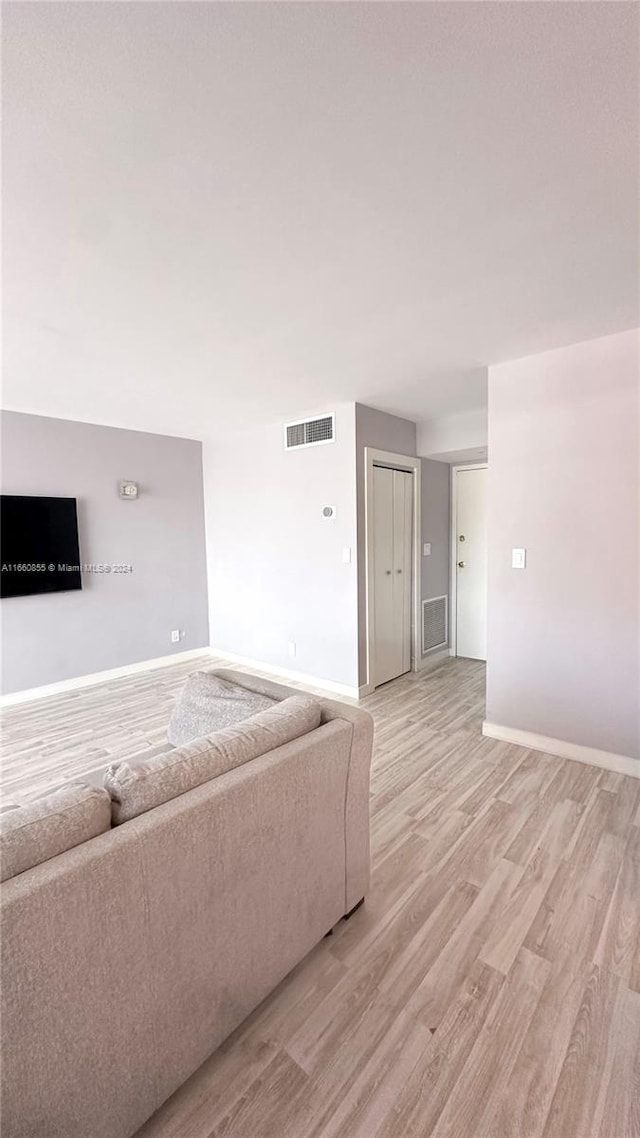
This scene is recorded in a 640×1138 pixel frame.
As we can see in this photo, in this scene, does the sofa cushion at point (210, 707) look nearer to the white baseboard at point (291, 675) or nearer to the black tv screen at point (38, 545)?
the white baseboard at point (291, 675)

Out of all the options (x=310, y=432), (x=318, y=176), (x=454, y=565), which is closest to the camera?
(x=318, y=176)

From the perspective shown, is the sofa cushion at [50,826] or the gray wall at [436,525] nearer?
the sofa cushion at [50,826]

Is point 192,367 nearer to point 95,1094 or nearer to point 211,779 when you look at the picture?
point 211,779

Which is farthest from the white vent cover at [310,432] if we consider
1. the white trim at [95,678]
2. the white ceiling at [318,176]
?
the white trim at [95,678]

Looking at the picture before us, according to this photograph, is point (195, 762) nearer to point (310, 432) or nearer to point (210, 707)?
point (210, 707)

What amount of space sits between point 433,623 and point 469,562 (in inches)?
30.3

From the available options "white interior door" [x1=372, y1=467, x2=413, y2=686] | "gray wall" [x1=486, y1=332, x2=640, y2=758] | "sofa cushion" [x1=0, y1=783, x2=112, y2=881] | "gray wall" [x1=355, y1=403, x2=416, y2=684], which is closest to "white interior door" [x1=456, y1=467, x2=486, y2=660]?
"white interior door" [x1=372, y1=467, x2=413, y2=686]

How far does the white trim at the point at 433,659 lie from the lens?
15.4 feet

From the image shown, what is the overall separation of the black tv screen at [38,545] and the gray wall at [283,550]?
5.01ft

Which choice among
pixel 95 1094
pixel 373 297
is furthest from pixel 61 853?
pixel 373 297

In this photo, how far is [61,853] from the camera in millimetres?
951

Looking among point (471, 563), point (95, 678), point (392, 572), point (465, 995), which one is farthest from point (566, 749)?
point (95, 678)

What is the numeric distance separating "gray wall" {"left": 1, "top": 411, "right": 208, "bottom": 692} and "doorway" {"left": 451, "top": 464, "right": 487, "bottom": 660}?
9.51 ft

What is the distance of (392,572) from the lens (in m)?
4.26
